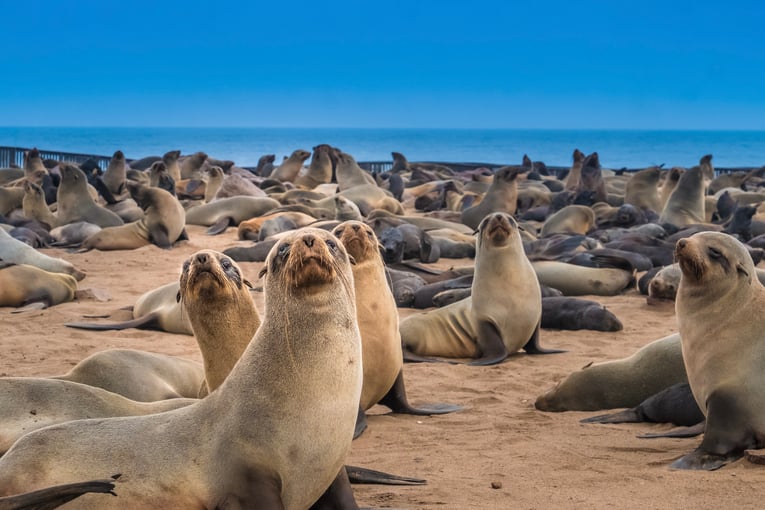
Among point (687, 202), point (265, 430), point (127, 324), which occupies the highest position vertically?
point (687, 202)

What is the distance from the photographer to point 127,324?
25.0 ft

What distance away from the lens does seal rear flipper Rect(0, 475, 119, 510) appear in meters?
2.62

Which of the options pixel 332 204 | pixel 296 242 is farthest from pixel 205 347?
pixel 332 204

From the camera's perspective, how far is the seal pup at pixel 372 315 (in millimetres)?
5203

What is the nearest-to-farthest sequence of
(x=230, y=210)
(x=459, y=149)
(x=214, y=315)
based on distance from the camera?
(x=214, y=315)
(x=230, y=210)
(x=459, y=149)

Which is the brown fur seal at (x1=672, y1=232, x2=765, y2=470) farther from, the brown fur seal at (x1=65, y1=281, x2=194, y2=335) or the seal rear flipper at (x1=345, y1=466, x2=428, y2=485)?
the brown fur seal at (x1=65, y1=281, x2=194, y2=335)

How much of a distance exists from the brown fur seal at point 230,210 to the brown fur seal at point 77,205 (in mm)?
1644

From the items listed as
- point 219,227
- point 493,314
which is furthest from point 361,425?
point 219,227

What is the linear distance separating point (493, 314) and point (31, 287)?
4.02 meters

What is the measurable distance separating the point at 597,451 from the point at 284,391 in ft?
6.58

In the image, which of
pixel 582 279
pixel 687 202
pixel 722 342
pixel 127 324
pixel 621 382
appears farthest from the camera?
pixel 687 202

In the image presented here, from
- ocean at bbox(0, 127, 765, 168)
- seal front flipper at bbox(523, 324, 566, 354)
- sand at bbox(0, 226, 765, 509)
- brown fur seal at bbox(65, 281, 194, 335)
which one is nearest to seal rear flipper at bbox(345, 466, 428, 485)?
sand at bbox(0, 226, 765, 509)

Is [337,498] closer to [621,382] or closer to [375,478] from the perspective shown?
[375,478]

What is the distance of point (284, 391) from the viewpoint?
308 centimetres
